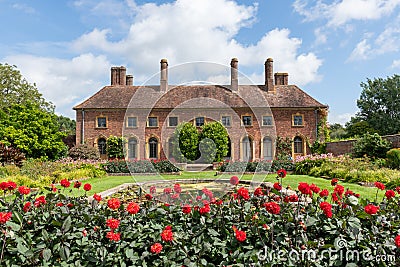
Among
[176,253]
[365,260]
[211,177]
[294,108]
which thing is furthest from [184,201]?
[294,108]

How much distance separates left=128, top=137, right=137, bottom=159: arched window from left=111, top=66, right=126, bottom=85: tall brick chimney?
13995mm

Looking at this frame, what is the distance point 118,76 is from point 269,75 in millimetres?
11641

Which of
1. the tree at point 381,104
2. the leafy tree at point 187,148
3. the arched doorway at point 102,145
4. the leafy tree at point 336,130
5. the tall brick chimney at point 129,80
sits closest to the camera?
the leafy tree at point 187,148

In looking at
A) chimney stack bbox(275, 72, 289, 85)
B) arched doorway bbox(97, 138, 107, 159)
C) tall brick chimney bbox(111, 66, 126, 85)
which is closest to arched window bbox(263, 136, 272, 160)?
arched doorway bbox(97, 138, 107, 159)

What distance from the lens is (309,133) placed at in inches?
926

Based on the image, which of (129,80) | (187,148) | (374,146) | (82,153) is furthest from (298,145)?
(82,153)

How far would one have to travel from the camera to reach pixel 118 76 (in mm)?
25625

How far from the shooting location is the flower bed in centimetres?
245

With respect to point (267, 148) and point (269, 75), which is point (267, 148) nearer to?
point (267, 148)

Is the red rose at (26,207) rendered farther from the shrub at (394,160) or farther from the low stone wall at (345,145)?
the low stone wall at (345,145)

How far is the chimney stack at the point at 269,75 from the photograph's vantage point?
22656 millimetres

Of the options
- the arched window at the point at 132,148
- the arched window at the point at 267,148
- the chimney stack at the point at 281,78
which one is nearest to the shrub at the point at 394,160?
the arched window at the point at 267,148

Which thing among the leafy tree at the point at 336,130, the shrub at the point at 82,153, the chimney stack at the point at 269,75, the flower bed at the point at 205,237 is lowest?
the flower bed at the point at 205,237

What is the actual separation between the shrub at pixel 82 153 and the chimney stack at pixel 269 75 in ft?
43.2
